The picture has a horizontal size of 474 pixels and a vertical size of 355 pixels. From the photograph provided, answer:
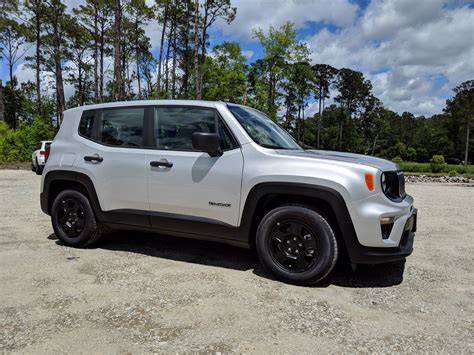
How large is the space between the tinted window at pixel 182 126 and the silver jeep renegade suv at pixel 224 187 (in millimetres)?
12

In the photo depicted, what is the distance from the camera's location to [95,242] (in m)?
4.69

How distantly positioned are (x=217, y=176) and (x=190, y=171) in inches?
12.6

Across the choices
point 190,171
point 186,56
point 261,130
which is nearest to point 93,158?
point 190,171

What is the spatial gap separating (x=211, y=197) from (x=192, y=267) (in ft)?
2.82

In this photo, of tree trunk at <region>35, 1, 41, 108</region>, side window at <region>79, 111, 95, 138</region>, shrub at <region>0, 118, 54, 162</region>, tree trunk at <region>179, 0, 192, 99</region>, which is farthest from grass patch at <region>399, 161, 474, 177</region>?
tree trunk at <region>35, 1, 41, 108</region>

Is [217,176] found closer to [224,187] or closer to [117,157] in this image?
[224,187]

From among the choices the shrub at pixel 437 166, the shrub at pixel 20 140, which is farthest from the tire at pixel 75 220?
the shrub at pixel 437 166

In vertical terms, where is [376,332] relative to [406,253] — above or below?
below

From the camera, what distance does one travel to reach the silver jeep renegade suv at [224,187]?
3.30m

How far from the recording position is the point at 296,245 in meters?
3.49

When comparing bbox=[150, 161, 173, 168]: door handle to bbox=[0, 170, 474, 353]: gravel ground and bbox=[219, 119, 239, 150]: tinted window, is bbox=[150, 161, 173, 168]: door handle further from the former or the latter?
bbox=[0, 170, 474, 353]: gravel ground

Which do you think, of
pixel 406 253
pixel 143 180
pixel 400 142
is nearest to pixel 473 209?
pixel 406 253

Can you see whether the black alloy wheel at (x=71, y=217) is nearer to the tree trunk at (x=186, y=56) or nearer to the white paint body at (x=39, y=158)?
the white paint body at (x=39, y=158)

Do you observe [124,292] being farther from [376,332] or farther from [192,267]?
[376,332]
